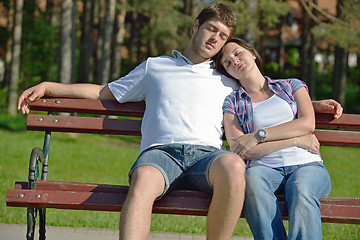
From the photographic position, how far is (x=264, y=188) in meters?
3.39

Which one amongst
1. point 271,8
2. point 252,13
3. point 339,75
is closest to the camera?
point 252,13

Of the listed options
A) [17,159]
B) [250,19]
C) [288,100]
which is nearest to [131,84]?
[288,100]

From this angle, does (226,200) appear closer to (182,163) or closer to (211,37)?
(182,163)

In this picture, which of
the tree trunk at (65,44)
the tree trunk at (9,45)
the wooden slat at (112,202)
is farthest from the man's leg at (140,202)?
the tree trunk at (9,45)

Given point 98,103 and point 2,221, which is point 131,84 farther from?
point 2,221

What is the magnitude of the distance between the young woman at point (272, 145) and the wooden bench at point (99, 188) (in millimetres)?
149

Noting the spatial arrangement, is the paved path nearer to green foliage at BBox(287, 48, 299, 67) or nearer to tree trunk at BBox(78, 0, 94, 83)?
tree trunk at BBox(78, 0, 94, 83)

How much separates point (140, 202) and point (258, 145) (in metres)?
0.96

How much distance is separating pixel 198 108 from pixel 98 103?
82cm

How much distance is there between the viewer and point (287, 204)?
346cm

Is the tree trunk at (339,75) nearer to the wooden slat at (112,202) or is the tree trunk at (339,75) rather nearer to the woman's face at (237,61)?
the woman's face at (237,61)

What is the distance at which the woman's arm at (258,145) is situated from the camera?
3717mm

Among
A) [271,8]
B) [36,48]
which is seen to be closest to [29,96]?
[271,8]

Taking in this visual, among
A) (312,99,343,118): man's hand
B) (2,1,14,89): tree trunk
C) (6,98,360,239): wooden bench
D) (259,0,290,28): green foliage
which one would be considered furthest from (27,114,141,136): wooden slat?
(2,1,14,89): tree trunk
